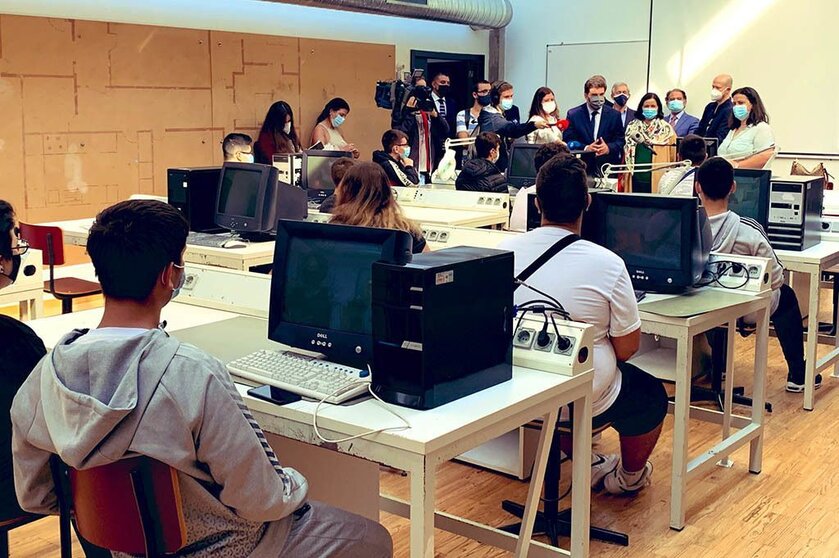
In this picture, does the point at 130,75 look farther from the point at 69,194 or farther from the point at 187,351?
the point at 187,351

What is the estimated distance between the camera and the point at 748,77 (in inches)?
390

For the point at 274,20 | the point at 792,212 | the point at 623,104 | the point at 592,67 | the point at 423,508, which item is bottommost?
the point at 423,508

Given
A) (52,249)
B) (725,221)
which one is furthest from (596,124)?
(52,249)

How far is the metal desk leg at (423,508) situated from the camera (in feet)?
6.37

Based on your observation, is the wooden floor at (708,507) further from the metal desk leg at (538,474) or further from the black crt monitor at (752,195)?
the black crt monitor at (752,195)

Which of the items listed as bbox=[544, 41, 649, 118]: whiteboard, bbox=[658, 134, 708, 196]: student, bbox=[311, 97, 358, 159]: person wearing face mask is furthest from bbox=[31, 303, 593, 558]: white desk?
bbox=[544, 41, 649, 118]: whiteboard

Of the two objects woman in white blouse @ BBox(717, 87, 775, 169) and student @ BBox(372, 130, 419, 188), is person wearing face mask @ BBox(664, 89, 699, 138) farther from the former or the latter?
student @ BBox(372, 130, 419, 188)

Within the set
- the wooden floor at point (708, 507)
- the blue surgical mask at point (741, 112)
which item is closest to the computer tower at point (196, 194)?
the wooden floor at point (708, 507)

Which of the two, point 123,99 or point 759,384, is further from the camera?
point 123,99

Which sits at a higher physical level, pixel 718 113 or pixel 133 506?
pixel 718 113

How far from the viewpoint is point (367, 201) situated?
360cm

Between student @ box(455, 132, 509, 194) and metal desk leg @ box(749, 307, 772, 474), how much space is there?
3201 mm

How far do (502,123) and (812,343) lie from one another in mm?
4336

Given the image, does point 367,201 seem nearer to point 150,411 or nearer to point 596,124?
point 150,411
